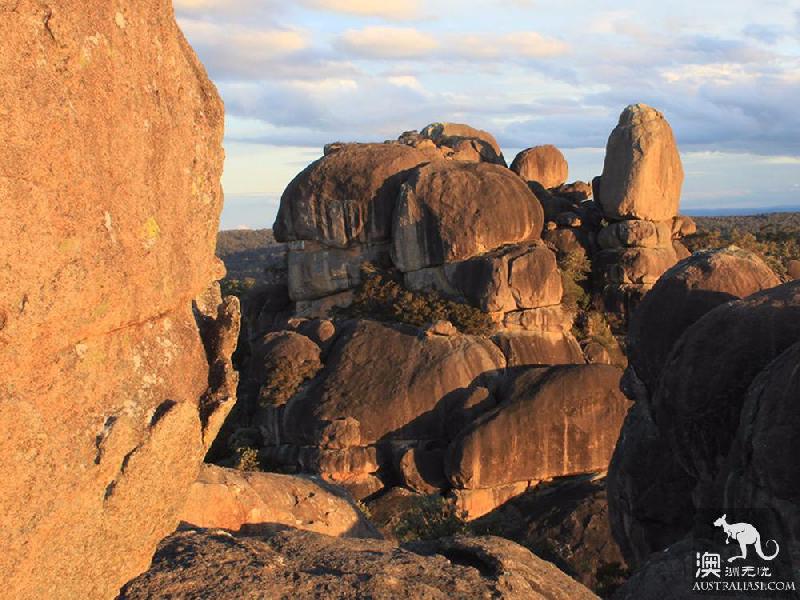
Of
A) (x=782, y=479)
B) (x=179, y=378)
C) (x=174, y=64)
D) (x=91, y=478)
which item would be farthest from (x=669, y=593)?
(x=174, y=64)

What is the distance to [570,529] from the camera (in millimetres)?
18062

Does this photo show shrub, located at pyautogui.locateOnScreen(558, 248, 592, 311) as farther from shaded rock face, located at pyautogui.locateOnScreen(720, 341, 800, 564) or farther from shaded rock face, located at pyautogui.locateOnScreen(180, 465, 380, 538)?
shaded rock face, located at pyautogui.locateOnScreen(180, 465, 380, 538)

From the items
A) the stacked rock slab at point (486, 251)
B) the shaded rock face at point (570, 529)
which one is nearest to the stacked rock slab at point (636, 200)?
the stacked rock slab at point (486, 251)

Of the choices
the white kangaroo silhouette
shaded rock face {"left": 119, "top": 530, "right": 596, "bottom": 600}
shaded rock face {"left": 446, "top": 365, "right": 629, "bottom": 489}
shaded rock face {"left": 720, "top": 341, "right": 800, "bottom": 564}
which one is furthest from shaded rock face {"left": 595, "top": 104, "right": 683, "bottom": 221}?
shaded rock face {"left": 119, "top": 530, "right": 596, "bottom": 600}

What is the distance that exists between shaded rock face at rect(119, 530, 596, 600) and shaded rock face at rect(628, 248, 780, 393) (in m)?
7.57

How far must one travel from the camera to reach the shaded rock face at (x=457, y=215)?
29672 mm

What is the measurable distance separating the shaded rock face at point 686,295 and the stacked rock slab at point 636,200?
18157mm

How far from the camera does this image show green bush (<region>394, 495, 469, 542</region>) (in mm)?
15742

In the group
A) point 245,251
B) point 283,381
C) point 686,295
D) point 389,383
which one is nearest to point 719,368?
point 686,295

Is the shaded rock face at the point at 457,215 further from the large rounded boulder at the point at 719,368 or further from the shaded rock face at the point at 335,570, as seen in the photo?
the shaded rock face at the point at 335,570

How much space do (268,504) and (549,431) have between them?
16.5 meters

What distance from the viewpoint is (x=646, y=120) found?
109 ft

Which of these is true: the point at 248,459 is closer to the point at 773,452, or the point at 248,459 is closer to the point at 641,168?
the point at 773,452

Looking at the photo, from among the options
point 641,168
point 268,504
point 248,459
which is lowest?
point 248,459
